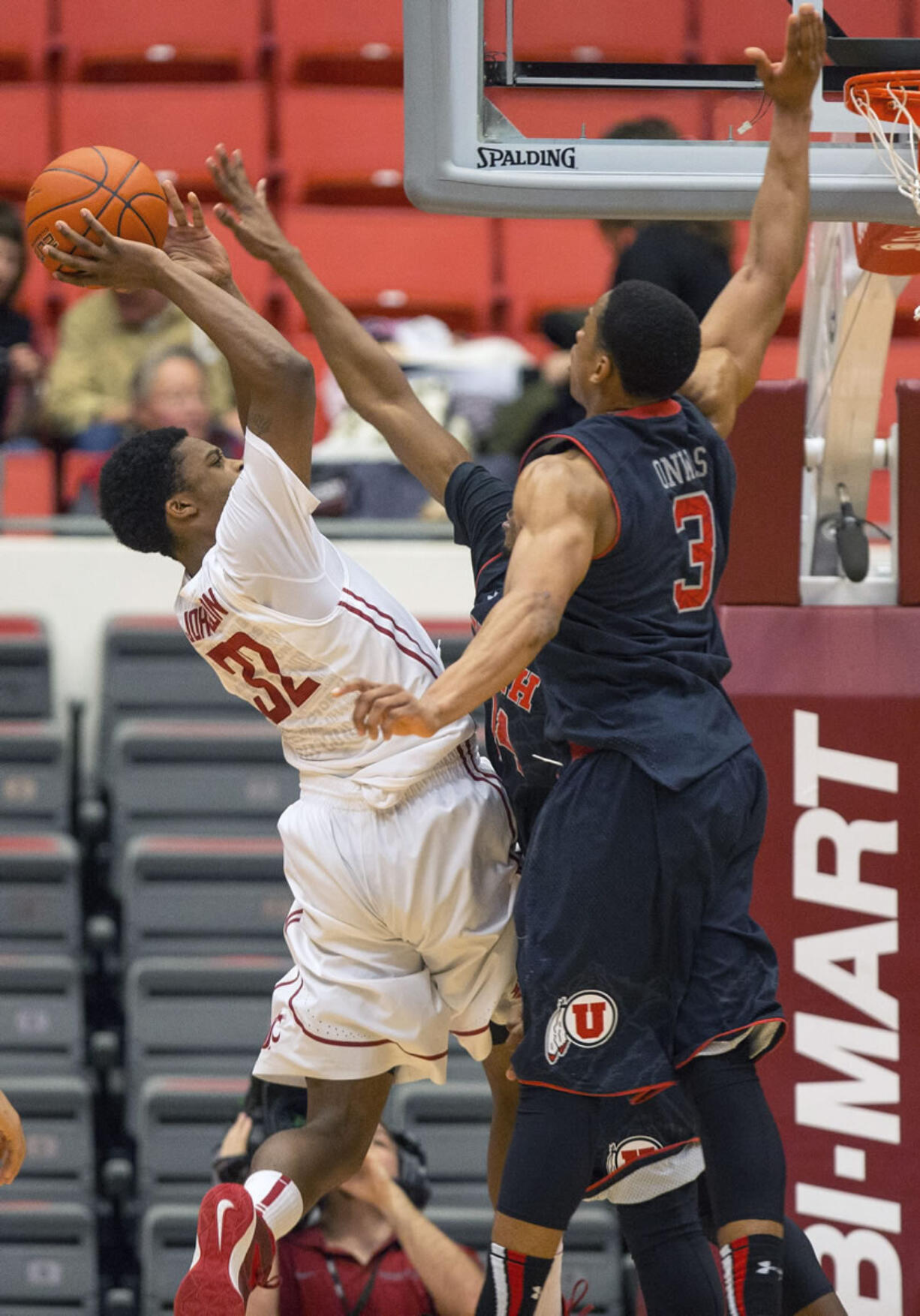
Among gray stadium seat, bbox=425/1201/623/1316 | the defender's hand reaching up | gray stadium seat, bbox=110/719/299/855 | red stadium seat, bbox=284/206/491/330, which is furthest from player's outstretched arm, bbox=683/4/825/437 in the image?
Result: red stadium seat, bbox=284/206/491/330

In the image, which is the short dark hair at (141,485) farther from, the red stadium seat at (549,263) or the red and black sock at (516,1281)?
the red stadium seat at (549,263)

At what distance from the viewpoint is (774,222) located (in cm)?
393

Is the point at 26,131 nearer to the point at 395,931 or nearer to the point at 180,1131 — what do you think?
the point at 180,1131

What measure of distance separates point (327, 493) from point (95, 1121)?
2230mm

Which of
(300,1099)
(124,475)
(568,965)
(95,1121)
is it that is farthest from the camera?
(95,1121)

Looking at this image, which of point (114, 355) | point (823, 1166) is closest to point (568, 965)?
point (823, 1166)

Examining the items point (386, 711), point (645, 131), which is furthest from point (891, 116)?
point (386, 711)

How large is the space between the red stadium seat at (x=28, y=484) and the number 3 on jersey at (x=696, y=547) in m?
4.24

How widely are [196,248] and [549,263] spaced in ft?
16.4

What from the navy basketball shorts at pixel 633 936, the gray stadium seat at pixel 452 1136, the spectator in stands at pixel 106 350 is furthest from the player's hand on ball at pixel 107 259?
the spectator in stands at pixel 106 350

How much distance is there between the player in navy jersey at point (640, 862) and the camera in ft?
11.6

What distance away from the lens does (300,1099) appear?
4.63m

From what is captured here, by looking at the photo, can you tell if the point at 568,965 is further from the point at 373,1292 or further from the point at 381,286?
the point at 381,286

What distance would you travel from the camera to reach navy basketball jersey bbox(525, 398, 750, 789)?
351cm
